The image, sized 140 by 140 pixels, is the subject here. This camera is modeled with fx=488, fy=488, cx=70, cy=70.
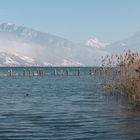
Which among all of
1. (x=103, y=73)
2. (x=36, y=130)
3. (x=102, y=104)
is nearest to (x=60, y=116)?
(x=36, y=130)

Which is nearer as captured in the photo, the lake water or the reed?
the lake water

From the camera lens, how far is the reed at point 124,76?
3592 centimetres

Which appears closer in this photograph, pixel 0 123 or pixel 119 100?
pixel 0 123

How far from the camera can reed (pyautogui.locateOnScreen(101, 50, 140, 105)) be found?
3592cm

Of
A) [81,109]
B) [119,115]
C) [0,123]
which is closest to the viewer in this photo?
[0,123]

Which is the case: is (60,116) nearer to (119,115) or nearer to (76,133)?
(119,115)

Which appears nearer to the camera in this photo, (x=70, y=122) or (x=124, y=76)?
(x=70, y=122)

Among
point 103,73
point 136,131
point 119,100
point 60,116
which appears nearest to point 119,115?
point 60,116

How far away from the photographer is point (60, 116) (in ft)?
104

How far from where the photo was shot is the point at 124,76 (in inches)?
1538

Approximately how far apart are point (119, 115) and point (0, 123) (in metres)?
8.01

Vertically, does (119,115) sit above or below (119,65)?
below

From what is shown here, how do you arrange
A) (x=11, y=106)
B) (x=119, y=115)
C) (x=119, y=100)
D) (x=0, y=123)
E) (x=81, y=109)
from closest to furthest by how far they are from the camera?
1. (x=0, y=123)
2. (x=119, y=115)
3. (x=81, y=109)
4. (x=11, y=106)
5. (x=119, y=100)

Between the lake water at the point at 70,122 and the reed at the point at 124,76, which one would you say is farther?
the reed at the point at 124,76
